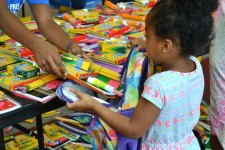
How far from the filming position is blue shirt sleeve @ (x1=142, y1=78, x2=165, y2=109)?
3.43ft

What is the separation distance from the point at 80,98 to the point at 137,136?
0.70ft

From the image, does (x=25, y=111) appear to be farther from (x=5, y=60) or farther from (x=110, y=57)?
(x=110, y=57)

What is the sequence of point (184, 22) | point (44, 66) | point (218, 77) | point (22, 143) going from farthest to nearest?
point (22, 143), point (218, 77), point (44, 66), point (184, 22)

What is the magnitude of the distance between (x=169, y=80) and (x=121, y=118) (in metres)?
0.19

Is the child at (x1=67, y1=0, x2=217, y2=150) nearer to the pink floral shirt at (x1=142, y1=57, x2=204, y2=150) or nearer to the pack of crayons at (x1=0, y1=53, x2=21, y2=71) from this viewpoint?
the pink floral shirt at (x1=142, y1=57, x2=204, y2=150)

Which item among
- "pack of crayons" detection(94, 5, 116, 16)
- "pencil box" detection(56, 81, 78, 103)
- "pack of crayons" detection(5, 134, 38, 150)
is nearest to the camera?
"pencil box" detection(56, 81, 78, 103)

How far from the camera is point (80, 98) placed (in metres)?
1.10

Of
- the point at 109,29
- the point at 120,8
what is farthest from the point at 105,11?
the point at 109,29

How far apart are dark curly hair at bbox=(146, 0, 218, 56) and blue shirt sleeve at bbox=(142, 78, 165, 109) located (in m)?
0.13

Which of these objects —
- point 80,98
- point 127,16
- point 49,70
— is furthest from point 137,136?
point 127,16

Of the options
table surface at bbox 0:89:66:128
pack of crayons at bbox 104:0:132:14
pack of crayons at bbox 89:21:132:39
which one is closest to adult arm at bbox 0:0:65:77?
table surface at bbox 0:89:66:128

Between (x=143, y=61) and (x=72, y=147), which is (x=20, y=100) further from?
(x=72, y=147)

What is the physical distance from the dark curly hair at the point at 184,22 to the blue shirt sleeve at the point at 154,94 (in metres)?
0.13

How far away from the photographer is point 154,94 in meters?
1.05
